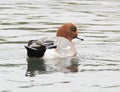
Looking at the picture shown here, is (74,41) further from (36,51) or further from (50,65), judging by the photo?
(50,65)

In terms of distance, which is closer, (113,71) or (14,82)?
(14,82)

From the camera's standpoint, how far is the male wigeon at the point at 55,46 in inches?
570

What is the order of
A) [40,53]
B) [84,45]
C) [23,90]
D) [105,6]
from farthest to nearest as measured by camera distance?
1. [105,6]
2. [84,45]
3. [40,53]
4. [23,90]

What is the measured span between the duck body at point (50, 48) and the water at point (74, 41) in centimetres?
21

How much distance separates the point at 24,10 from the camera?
24.5m

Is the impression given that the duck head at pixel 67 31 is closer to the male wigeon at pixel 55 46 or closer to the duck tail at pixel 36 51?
the male wigeon at pixel 55 46

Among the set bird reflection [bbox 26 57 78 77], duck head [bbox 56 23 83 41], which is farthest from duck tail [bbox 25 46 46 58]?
duck head [bbox 56 23 83 41]

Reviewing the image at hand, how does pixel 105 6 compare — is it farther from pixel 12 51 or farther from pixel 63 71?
pixel 63 71

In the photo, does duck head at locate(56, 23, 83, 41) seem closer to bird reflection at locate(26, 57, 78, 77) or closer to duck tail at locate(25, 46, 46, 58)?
bird reflection at locate(26, 57, 78, 77)

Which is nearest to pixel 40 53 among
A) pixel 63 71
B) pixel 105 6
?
pixel 63 71

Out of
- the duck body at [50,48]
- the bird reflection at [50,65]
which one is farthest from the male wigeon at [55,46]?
the bird reflection at [50,65]

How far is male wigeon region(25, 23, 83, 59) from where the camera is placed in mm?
14484

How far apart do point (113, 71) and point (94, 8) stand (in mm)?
12160

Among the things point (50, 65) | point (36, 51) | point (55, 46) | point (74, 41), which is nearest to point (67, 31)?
point (55, 46)
